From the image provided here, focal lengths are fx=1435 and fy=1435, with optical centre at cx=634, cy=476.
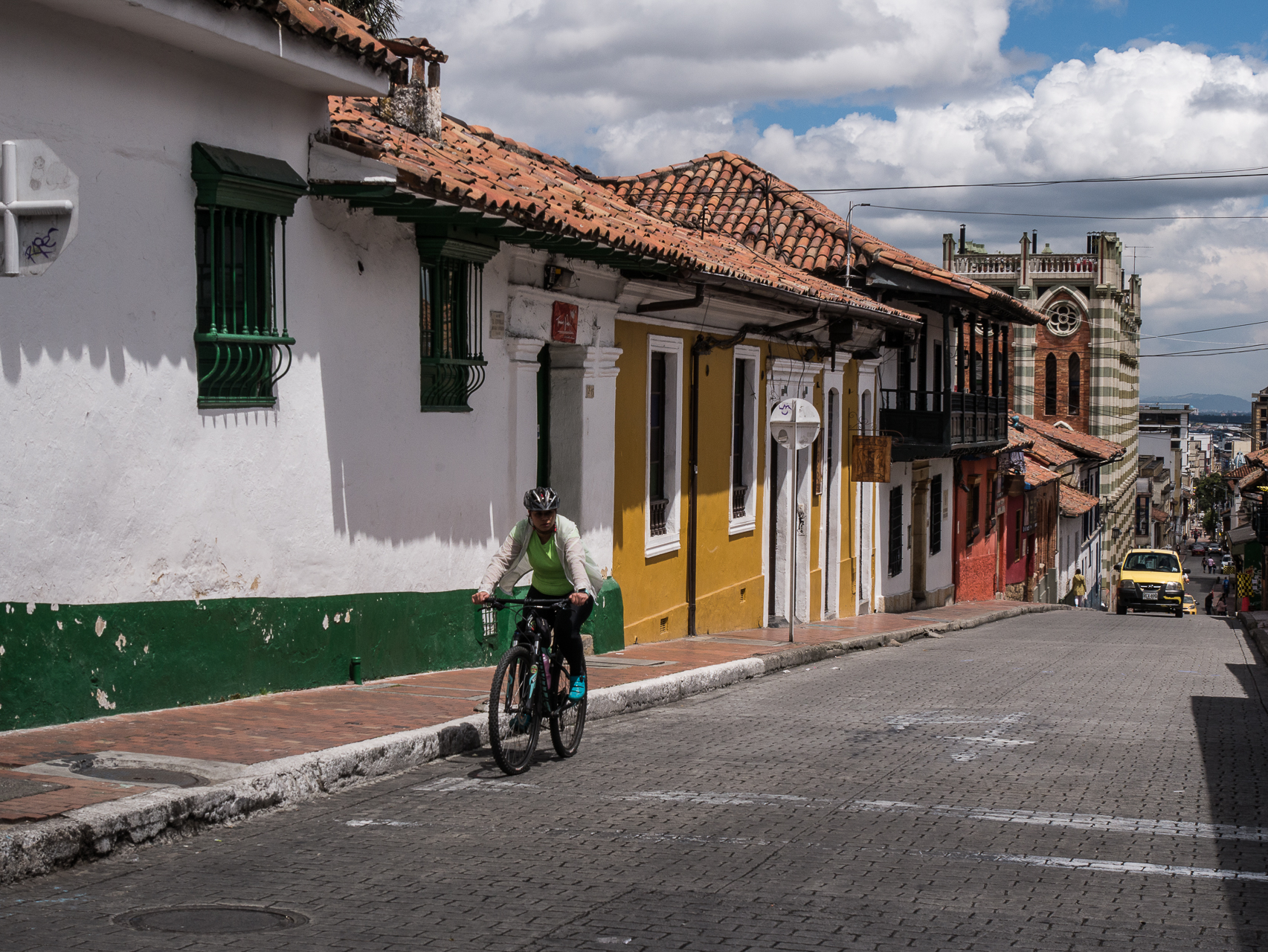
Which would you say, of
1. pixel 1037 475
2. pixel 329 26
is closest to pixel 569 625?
pixel 329 26

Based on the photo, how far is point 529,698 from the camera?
26.1 ft

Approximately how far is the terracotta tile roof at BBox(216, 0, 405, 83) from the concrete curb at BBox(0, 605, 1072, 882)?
4215mm

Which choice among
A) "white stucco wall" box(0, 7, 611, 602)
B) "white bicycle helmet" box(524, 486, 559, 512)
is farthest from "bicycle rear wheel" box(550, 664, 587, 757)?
"white stucco wall" box(0, 7, 611, 602)

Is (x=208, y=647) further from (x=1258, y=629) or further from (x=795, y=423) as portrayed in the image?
(x=1258, y=629)

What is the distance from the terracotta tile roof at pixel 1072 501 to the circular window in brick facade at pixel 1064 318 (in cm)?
1634

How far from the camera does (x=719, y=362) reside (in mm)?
17312

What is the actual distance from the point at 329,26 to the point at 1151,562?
36.3 m

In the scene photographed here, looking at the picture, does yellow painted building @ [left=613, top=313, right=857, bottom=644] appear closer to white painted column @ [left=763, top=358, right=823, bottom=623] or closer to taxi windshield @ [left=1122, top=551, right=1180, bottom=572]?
white painted column @ [left=763, top=358, right=823, bottom=623]

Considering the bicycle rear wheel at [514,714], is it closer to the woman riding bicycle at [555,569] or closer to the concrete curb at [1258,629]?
the woman riding bicycle at [555,569]

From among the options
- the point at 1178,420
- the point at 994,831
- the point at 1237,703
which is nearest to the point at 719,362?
the point at 1237,703

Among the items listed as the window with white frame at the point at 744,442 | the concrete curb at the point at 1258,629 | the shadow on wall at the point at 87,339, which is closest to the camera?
the shadow on wall at the point at 87,339

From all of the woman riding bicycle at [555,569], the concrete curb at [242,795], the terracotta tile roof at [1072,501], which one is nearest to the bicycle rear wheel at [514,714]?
the woman riding bicycle at [555,569]

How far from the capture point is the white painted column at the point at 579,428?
13.3 m

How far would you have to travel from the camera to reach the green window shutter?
8.49m
